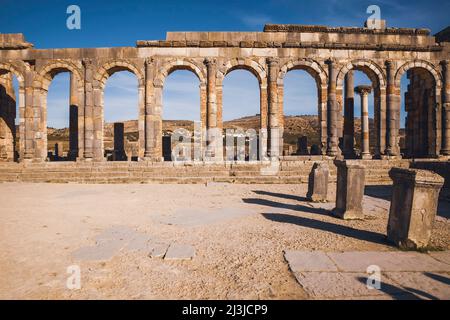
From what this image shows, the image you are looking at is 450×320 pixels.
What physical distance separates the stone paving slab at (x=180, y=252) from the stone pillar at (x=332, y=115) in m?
12.5

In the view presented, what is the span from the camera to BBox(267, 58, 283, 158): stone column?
1433cm

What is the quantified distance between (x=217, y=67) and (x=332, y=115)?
6.84 m

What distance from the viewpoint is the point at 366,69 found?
15055mm

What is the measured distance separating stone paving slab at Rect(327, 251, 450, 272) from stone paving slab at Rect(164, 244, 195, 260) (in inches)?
73.6

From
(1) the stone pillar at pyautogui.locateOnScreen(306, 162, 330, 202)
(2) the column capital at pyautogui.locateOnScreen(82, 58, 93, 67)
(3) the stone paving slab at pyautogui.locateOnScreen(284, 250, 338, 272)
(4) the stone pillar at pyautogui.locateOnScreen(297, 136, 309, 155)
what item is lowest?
(3) the stone paving slab at pyautogui.locateOnScreen(284, 250, 338, 272)

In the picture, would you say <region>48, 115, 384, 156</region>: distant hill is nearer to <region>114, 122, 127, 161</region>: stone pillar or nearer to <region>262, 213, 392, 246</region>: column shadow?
<region>114, 122, 127, 161</region>: stone pillar

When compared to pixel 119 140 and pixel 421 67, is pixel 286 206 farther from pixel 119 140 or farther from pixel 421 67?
pixel 119 140

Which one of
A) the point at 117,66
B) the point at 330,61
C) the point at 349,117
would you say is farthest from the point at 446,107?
the point at 117,66

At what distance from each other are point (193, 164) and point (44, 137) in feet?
29.2

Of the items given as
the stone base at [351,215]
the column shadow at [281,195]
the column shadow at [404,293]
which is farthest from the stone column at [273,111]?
the column shadow at [404,293]

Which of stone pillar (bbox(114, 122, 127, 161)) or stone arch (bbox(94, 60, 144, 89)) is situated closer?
stone arch (bbox(94, 60, 144, 89))

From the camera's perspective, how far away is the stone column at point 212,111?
563 inches

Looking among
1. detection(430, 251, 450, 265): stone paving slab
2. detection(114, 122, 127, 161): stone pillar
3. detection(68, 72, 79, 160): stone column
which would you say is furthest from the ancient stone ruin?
detection(430, 251, 450, 265): stone paving slab

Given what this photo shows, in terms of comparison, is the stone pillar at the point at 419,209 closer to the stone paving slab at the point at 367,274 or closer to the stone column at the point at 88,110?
the stone paving slab at the point at 367,274
